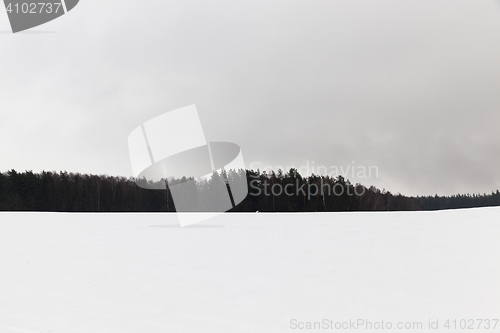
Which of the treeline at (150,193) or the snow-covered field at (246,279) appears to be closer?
the snow-covered field at (246,279)

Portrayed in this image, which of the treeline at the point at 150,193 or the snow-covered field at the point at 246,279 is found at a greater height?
the snow-covered field at the point at 246,279

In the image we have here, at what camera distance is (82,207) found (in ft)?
175

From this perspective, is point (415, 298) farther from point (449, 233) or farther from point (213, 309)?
point (449, 233)

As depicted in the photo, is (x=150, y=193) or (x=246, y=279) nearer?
(x=246, y=279)

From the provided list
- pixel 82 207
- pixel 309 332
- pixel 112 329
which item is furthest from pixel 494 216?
pixel 82 207

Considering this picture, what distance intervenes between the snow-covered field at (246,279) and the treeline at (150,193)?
1708 inches

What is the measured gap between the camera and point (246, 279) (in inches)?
252

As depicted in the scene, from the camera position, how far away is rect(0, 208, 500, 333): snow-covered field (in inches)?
192

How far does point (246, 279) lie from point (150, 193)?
52960mm

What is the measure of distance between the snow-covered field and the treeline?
43374 mm

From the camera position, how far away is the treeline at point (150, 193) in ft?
156

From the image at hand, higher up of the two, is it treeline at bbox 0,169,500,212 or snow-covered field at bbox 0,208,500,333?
snow-covered field at bbox 0,208,500,333

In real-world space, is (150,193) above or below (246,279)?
below

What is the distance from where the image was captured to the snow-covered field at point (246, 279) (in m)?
4.88
